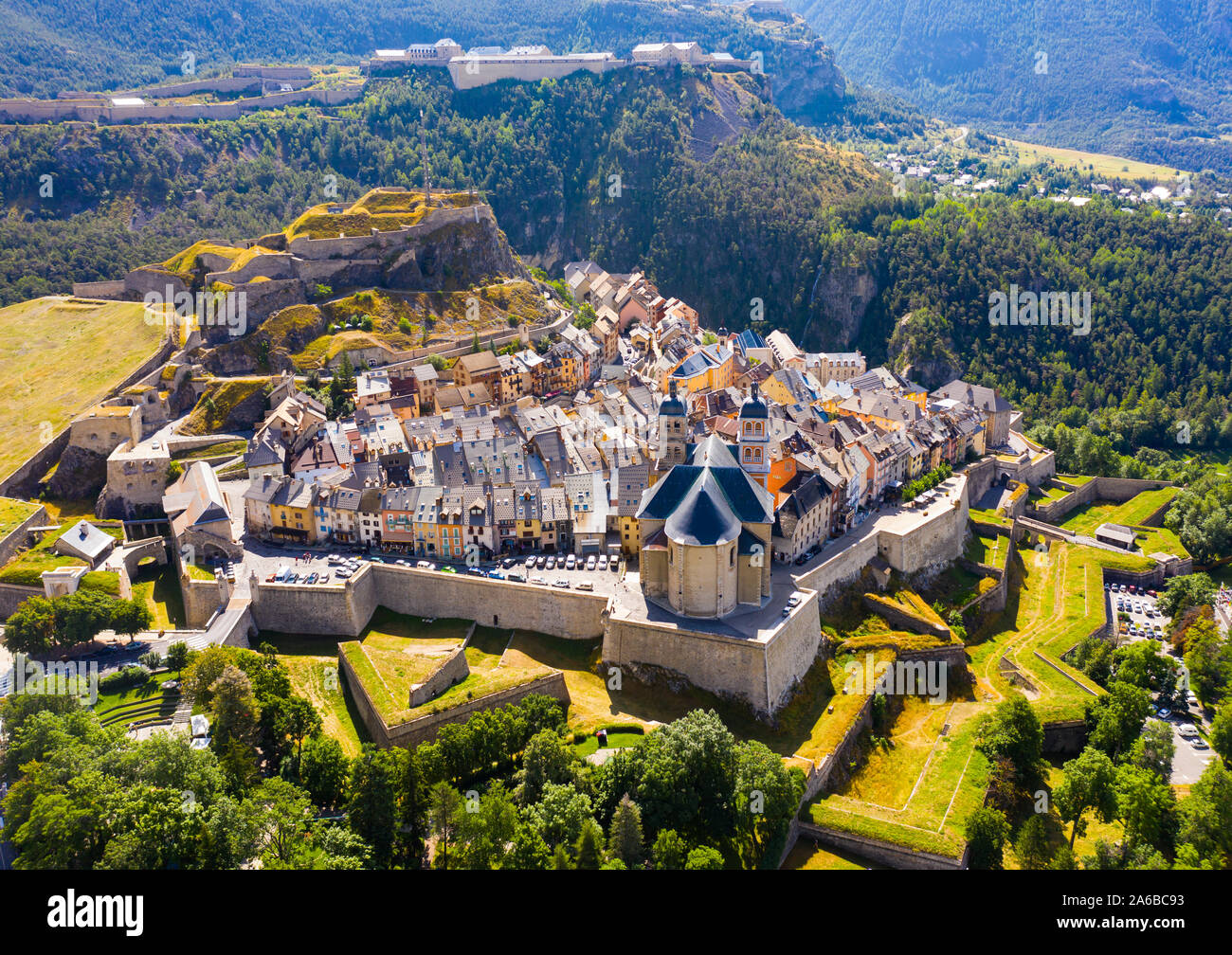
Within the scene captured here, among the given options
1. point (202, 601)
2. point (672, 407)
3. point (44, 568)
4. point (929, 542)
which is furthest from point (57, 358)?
point (929, 542)

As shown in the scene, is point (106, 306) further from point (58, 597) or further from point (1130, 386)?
point (1130, 386)

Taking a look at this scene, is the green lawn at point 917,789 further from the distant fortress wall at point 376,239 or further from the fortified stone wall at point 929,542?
the distant fortress wall at point 376,239

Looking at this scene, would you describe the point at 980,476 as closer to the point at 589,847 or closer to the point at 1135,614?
the point at 1135,614

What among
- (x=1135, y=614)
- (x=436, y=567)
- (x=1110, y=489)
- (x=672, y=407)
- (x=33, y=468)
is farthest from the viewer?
(x=1110, y=489)

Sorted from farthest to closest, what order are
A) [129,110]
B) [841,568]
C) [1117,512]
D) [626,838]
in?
[129,110] → [1117,512] → [841,568] → [626,838]

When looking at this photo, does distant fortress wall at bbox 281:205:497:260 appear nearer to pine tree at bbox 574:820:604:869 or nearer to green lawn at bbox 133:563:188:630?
green lawn at bbox 133:563:188:630

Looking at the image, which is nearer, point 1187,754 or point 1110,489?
point 1187,754

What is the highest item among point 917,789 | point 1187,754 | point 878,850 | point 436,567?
point 436,567
